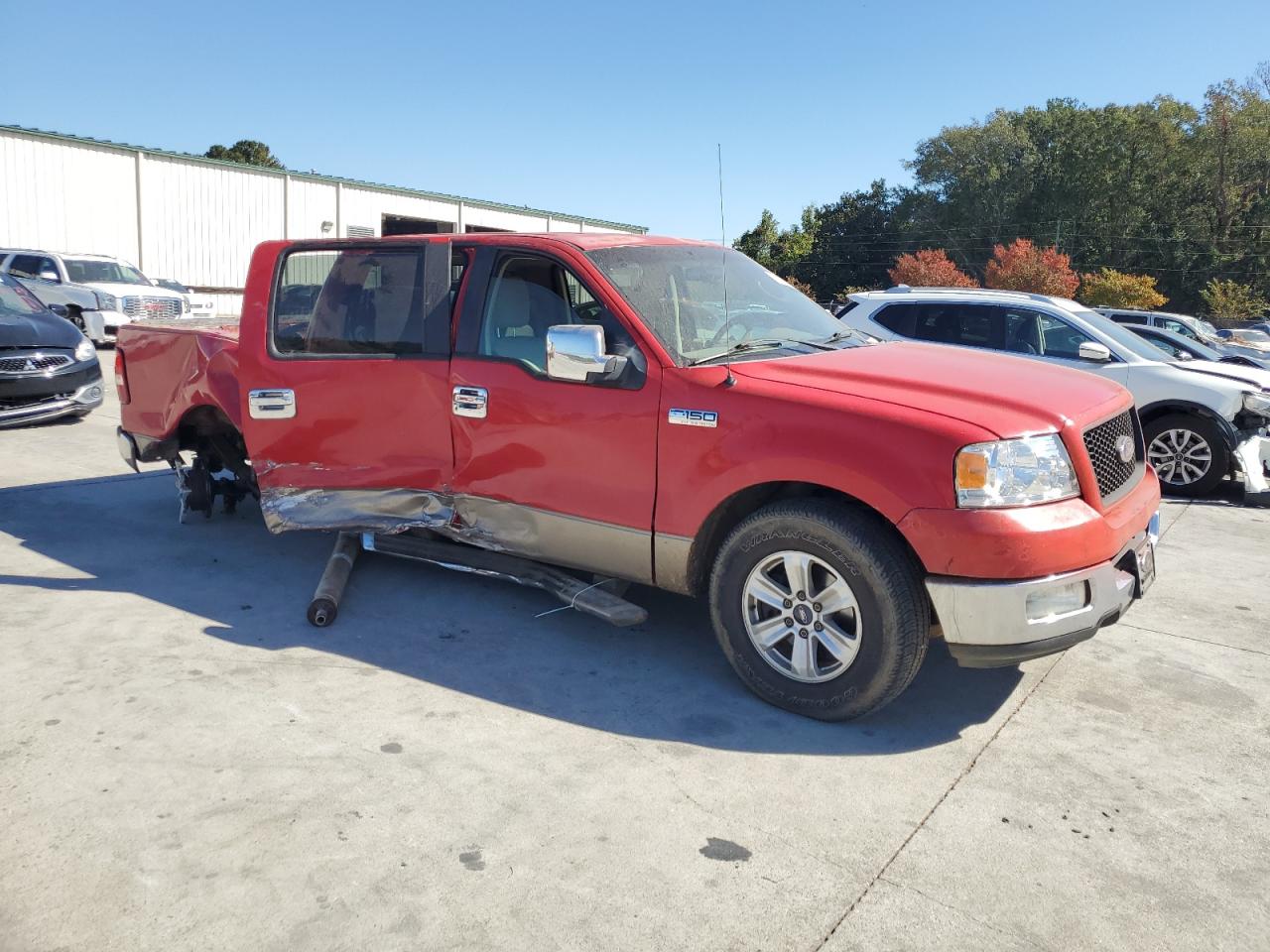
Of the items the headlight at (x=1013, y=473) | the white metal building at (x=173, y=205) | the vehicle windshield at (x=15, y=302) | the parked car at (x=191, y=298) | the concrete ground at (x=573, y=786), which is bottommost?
the concrete ground at (x=573, y=786)

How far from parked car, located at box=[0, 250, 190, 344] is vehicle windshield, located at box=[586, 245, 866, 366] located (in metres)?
16.1

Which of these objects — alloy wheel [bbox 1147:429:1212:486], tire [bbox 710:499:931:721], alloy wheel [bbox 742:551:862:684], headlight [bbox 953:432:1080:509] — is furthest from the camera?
alloy wheel [bbox 1147:429:1212:486]

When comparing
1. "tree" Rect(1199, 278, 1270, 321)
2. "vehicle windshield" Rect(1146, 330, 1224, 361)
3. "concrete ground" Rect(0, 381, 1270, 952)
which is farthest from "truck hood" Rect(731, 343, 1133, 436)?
"tree" Rect(1199, 278, 1270, 321)

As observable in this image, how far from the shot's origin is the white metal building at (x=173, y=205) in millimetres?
25875

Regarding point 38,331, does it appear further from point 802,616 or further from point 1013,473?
point 1013,473

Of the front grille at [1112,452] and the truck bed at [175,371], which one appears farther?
the truck bed at [175,371]

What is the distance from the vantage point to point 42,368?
9.91 m

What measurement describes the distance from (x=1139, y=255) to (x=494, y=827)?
6255 centimetres

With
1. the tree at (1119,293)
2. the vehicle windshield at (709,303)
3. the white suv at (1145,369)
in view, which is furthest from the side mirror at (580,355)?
the tree at (1119,293)

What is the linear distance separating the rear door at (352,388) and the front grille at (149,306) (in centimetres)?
1518

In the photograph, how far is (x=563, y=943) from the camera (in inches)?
99.5

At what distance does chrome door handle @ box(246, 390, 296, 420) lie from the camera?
16.7ft

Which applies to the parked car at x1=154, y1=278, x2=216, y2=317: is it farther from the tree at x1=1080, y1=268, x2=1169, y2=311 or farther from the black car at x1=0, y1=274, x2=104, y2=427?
the tree at x1=1080, y1=268, x2=1169, y2=311

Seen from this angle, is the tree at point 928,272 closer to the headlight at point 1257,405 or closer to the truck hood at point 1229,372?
the truck hood at point 1229,372
